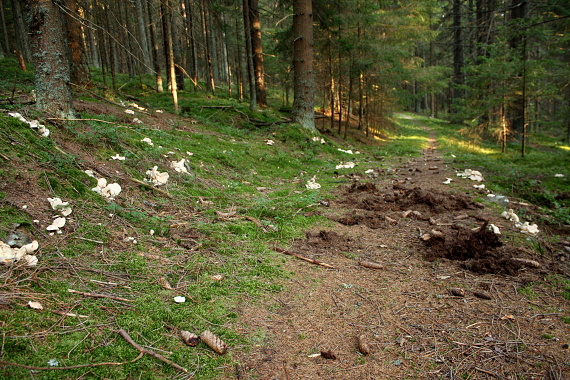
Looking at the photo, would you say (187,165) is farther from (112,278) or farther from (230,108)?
(230,108)

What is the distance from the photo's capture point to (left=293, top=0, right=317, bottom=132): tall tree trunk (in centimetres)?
1043

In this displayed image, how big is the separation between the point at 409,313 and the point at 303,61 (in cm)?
969

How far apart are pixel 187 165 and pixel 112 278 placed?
131 inches

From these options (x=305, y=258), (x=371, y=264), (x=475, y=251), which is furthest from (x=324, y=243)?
(x=475, y=251)

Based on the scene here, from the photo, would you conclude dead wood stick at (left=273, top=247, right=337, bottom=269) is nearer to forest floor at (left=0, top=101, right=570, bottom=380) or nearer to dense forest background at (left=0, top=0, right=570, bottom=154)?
forest floor at (left=0, top=101, right=570, bottom=380)

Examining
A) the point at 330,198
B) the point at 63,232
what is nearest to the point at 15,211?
the point at 63,232

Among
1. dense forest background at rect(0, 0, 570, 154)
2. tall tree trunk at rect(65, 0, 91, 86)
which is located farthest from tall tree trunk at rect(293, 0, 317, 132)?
tall tree trunk at rect(65, 0, 91, 86)

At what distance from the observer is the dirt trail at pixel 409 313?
2006mm

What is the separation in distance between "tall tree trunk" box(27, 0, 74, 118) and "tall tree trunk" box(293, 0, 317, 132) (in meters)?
7.28

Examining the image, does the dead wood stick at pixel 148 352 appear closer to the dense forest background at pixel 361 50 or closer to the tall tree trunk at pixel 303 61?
the dense forest background at pixel 361 50

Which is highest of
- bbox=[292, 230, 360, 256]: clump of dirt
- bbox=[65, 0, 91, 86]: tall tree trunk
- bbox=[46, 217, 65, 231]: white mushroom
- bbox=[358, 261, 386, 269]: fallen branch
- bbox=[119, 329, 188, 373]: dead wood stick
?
bbox=[65, 0, 91, 86]: tall tree trunk

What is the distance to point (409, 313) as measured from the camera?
2.58 m

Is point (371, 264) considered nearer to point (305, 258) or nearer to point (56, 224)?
point (305, 258)

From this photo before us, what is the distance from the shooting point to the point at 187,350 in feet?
6.63
